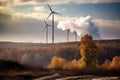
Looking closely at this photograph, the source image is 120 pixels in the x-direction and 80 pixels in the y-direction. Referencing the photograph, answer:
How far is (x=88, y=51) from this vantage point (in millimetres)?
9633

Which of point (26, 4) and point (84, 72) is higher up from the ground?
point (26, 4)

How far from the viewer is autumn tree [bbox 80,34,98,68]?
31.5ft

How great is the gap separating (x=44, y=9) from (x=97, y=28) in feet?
4.66

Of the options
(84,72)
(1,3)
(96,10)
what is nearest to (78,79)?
(84,72)

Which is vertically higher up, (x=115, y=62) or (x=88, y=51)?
(x=88, y=51)

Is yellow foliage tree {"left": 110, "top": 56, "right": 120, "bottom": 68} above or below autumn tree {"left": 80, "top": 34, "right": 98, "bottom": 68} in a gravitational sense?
below

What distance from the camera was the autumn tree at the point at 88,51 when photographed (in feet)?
31.5

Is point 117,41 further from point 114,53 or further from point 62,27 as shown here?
point 62,27

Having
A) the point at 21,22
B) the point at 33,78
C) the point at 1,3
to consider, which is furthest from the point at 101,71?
the point at 1,3

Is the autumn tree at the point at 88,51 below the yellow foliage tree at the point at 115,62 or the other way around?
the other way around

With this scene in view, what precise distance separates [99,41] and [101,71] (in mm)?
753

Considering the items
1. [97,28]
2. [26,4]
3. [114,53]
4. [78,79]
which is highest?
[26,4]

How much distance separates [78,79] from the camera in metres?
9.43

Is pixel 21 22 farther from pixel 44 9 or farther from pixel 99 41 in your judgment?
pixel 99 41
